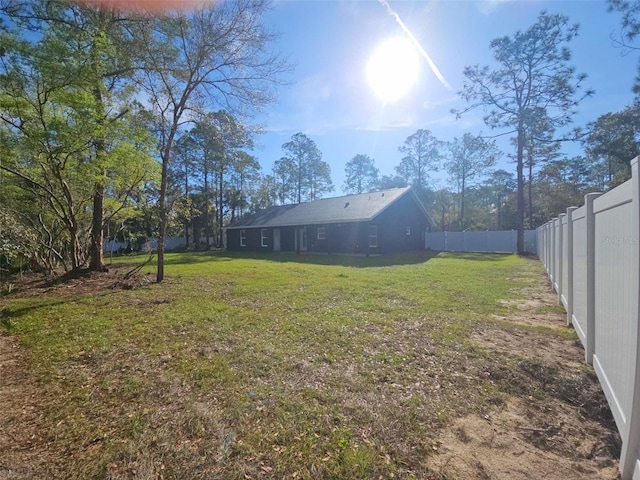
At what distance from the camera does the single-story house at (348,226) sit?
714 inches

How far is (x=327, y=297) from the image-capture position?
7.09 meters

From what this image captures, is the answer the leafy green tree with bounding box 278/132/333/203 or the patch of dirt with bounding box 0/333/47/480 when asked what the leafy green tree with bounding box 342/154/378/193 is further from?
the patch of dirt with bounding box 0/333/47/480

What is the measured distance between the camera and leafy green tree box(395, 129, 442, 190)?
1367 inches

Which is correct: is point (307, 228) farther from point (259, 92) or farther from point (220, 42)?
point (220, 42)

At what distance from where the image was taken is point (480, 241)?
2319 cm

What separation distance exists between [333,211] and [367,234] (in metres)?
3.33

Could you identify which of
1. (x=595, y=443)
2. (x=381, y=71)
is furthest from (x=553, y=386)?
(x=381, y=71)

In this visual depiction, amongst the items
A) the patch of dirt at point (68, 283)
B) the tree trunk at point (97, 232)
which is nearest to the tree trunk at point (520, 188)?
the patch of dirt at point (68, 283)

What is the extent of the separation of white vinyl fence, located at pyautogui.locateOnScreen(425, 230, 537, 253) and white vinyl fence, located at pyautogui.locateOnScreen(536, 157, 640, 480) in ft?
69.1

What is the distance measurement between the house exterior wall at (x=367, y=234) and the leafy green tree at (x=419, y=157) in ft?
48.9

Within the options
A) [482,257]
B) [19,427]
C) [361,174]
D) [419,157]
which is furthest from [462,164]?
[19,427]

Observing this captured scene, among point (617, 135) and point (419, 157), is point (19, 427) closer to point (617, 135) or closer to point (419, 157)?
point (617, 135)

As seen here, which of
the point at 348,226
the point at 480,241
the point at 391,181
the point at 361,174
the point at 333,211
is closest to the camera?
the point at 348,226

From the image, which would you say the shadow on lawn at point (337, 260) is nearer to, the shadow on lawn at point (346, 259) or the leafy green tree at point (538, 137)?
the shadow on lawn at point (346, 259)
